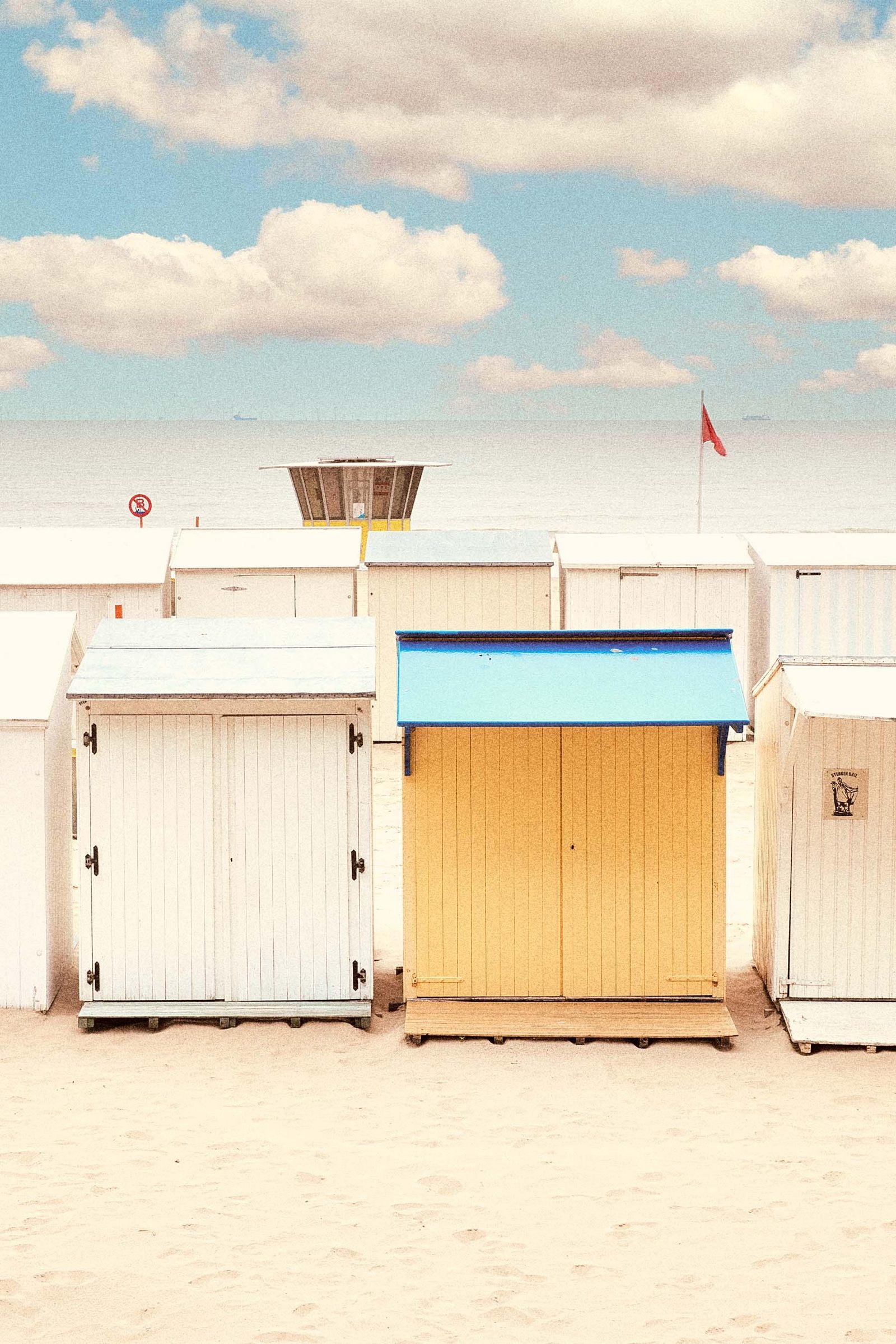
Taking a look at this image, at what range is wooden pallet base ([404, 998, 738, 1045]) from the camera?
8547 mm

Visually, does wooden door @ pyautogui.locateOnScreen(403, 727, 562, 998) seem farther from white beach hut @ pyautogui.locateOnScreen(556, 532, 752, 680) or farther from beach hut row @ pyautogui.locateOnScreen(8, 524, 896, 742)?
white beach hut @ pyautogui.locateOnScreen(556, 532, 752, 680)

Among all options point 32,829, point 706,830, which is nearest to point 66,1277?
point 32,829

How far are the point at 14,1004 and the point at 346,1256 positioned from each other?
3.95 meters

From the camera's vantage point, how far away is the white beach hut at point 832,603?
16.9 metres

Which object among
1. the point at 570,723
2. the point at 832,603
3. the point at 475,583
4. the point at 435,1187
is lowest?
the point at 435,1187

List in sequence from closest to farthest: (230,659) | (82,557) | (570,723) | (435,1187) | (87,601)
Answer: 1. (435,1187)
2. (570,723)
3. (230,659)
4. (87,601)
5. (82,557)

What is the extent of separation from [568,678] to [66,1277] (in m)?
4.70

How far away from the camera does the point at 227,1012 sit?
8.80 m

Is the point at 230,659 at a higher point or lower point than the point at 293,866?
higher

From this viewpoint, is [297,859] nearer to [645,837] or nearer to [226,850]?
[226,850]

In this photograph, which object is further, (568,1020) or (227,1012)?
(227,1012)

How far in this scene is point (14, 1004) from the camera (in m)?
9.09

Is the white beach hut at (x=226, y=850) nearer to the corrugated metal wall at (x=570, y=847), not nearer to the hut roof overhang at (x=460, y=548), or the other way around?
the corrugated metal wall at (x=570, y=847)

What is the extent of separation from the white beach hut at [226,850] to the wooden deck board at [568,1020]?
513 mm
